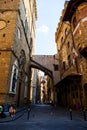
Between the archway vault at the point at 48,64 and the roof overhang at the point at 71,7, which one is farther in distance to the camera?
the archway vault at the point at 48,64

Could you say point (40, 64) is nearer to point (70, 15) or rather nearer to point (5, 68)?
point (70, 15)

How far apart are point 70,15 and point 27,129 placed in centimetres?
1583

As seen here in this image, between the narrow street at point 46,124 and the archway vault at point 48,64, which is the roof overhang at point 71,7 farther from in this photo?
the narrow street at point 46,124

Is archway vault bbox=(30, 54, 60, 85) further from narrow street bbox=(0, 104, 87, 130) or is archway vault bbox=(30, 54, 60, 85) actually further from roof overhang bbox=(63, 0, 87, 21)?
narrow street bbox=(0, 104, 87, 130)

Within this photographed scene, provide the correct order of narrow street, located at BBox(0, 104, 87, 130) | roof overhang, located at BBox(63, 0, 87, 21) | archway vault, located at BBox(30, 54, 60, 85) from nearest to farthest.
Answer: narrow street, located at BBox(0, 104, 87, 130)
roof overhang, located at BBox(63, 0, 87, 21)
archway vault, located at BBox(30, 54, 60, 85)

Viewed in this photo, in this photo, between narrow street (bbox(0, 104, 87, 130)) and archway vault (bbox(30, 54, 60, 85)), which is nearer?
narrow street (bbox(0, 104, 87, 130))

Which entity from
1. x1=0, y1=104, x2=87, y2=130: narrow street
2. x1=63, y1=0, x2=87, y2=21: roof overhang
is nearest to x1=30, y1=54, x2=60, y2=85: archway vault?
x1=63, y1=0, x2=87, y2=21: roof overhang

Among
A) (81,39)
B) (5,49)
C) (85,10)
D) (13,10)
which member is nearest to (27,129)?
(5,49)

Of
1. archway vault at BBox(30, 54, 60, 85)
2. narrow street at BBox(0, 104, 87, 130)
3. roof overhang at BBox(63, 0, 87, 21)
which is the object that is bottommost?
narrow street at BBox(0, 104, 87, 130)

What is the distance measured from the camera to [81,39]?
15367 millimetres

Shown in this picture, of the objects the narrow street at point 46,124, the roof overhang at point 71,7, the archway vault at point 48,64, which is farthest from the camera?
the archway vault at point 48,64

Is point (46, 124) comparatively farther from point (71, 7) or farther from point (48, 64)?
point (48, 64)

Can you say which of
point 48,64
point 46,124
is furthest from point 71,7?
point 48,64

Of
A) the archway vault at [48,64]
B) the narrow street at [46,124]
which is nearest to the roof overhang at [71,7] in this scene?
the archway vault at [48,64]
